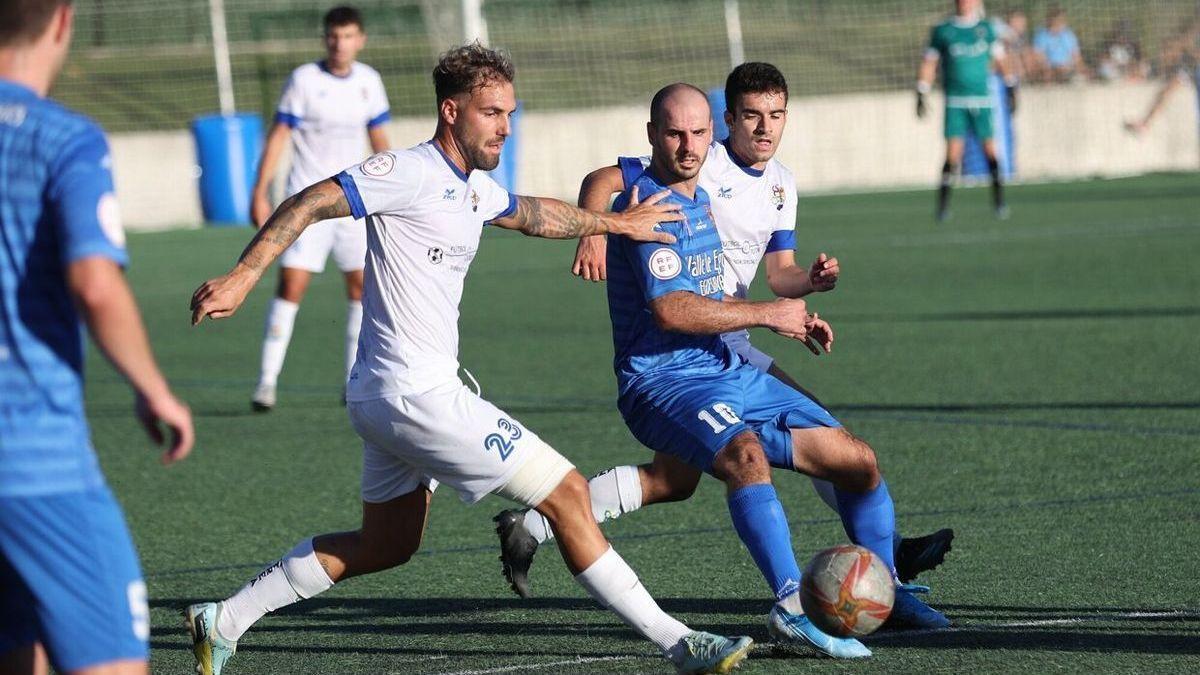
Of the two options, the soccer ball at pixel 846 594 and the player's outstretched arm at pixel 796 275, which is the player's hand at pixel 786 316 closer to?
the player's outstretched arm at pixel 796 275

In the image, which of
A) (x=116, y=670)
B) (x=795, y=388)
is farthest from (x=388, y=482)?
(x=116, y=670)

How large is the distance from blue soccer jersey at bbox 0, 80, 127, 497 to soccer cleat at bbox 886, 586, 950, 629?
269 centimetres

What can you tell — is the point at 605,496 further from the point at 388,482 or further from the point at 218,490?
the point at 218,490

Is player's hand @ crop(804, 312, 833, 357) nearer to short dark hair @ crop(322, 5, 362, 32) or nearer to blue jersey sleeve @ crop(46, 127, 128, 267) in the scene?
blue jersey sleeve @ crop(46, 127, 128, 267)

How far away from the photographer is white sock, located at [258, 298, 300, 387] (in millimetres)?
10898

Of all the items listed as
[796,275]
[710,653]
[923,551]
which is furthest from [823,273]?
[710,653]

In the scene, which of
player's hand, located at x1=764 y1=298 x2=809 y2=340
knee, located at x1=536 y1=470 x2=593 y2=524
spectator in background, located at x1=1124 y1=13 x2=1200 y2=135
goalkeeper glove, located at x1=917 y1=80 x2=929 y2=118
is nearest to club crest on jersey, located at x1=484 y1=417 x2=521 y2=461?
knee, located at x1=536 y1=470 x2=593 y2=524

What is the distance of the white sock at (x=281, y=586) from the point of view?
5.25 metres

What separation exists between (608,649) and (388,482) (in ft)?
2.67

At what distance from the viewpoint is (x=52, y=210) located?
3.42 metres

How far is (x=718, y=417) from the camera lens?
5473mm

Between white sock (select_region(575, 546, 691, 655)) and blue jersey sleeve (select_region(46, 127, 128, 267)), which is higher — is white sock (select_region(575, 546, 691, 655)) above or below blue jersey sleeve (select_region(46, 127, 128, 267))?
below

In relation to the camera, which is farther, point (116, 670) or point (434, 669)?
point (434, 669)

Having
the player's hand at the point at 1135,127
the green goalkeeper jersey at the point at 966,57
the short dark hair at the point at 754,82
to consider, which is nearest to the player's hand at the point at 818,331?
the short dark hair at the point at 754,82
